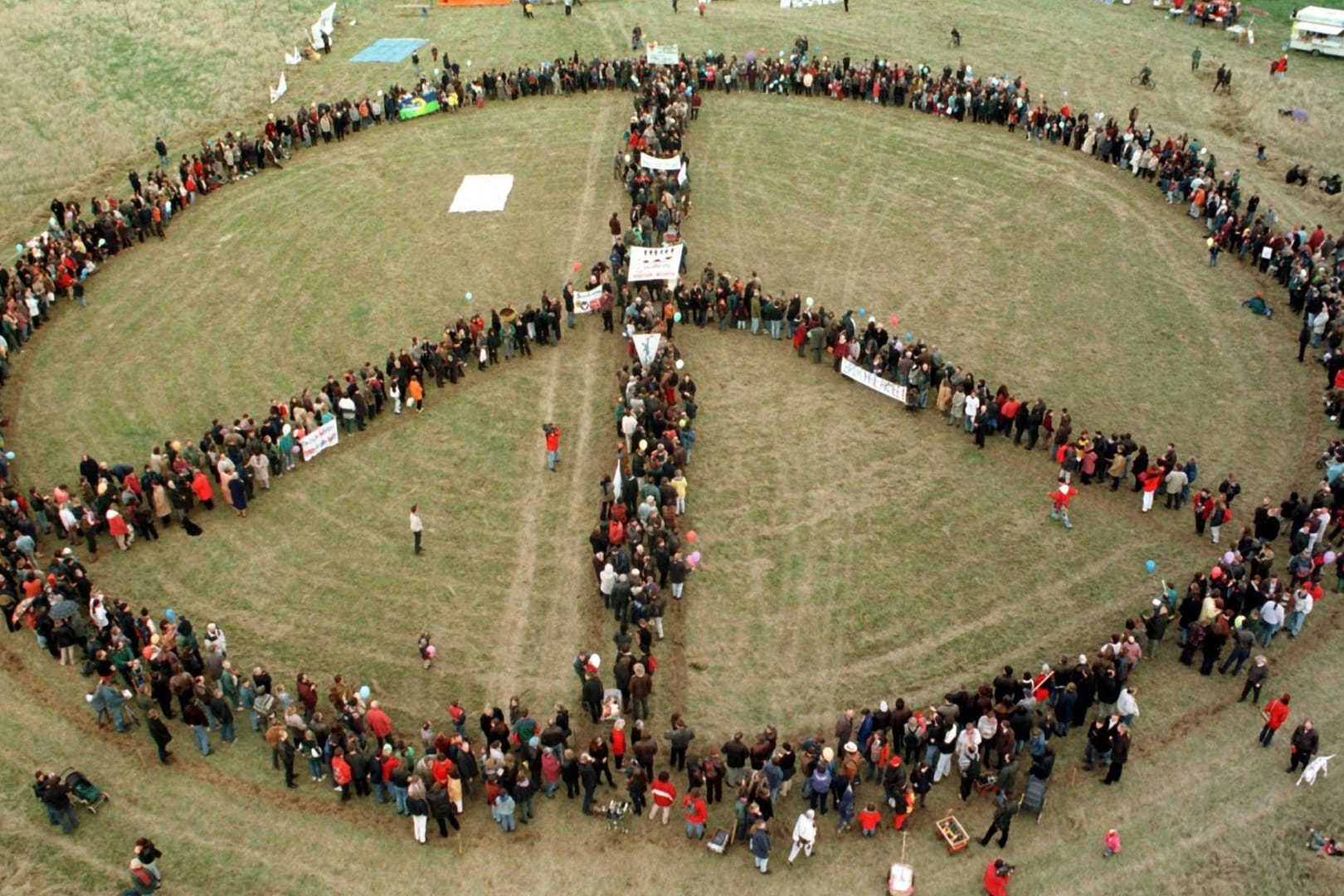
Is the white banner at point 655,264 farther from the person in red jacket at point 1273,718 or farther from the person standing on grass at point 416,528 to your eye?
the person in red jacket at point 1273,718

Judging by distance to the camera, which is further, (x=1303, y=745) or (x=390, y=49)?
(x=390, y=49)

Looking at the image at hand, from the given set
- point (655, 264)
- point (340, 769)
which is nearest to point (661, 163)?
point (655, 264)

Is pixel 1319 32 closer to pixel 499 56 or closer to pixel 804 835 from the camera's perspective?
pixel 499 56

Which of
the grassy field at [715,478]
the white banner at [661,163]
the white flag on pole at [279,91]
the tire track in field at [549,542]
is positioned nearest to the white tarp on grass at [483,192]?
the grassy field at [715,478]

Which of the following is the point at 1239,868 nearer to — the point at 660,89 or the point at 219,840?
the point at 219,840

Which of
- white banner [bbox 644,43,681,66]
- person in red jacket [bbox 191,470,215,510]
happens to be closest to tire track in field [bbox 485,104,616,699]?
person in red jacket [bbox 191,470,215,510]

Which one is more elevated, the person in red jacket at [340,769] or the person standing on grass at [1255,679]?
the person standing on grass at [1255,679]

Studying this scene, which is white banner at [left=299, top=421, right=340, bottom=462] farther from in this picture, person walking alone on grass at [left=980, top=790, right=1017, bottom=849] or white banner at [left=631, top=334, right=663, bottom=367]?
person walking alone on grass at [left=980, top=790, right=1017, bottom=849]
